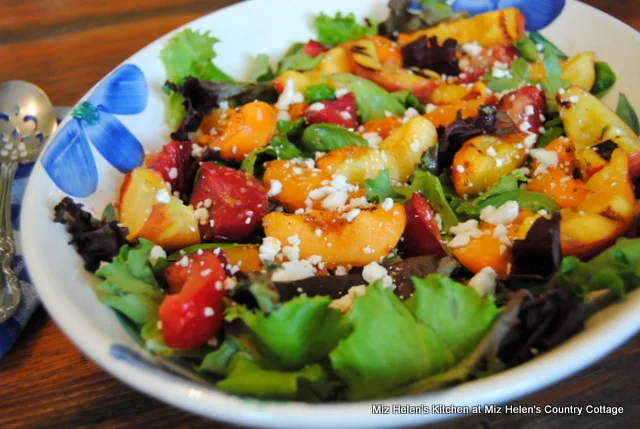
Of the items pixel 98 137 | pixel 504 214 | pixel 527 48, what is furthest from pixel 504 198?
pixel 98 137

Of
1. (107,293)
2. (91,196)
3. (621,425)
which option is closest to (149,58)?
(91,196)

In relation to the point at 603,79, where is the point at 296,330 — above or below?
below

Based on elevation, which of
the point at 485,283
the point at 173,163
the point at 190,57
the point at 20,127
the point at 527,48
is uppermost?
the point at 527,48

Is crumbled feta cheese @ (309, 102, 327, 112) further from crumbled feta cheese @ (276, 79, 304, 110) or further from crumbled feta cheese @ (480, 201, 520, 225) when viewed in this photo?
crumbled feta cheese @ (480, 201, 520, 225)

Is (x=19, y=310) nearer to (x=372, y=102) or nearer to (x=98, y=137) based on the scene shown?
(x=98, y=137)

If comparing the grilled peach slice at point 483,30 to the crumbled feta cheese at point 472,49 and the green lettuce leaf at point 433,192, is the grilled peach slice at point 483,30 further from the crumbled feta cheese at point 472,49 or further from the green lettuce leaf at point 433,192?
the green lettuce leaf at point 433,192

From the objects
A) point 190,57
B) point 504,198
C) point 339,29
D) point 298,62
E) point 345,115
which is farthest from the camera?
point 339,29

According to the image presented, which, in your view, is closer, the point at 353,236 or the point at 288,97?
the point at 353,236
